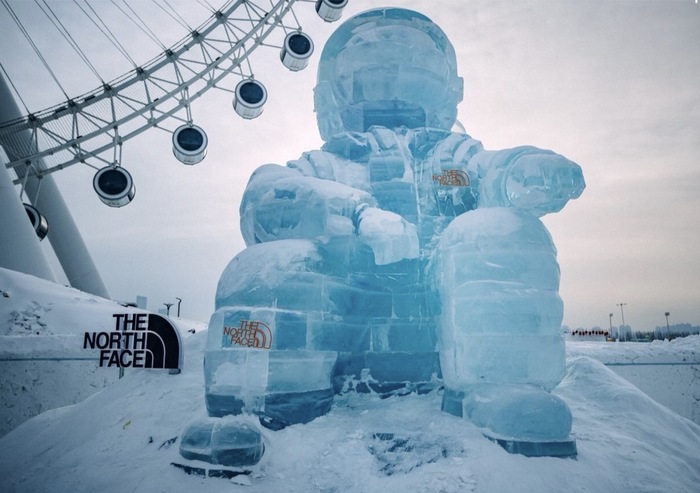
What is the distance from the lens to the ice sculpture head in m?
3.49

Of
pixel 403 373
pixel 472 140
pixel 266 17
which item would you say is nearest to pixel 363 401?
pixel 403 373

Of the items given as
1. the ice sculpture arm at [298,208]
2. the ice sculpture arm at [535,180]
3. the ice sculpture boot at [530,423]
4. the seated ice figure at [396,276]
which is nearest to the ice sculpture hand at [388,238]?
the seated ice figure at [396,276]

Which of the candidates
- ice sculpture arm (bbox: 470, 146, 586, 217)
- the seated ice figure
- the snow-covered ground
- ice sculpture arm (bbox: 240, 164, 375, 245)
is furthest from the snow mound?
ice sculpture arm (bbox: 470, 146, 586, 217)

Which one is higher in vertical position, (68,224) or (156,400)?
(68,224)

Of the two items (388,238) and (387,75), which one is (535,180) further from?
(387,75)

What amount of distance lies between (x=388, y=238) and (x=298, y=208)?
2.07 ft

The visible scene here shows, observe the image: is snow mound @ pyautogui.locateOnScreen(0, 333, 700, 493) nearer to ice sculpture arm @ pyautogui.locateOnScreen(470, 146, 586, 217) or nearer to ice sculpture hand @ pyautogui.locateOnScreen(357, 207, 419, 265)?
ice sculpture hand @ pyautogui.locateOnScreen(357, 207, 419, 265)

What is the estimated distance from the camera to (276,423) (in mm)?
2389

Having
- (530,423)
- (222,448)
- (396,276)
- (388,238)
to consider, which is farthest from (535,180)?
(222,448)

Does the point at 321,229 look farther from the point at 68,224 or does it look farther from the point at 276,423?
the point at 68,224

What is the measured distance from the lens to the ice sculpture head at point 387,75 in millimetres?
3488

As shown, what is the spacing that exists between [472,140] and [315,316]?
1.74 meters

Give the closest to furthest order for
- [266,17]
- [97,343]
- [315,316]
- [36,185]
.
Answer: [315,316], [97,343], [266,17], [36,185]

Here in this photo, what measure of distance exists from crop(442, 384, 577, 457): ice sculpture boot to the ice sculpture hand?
88cm
